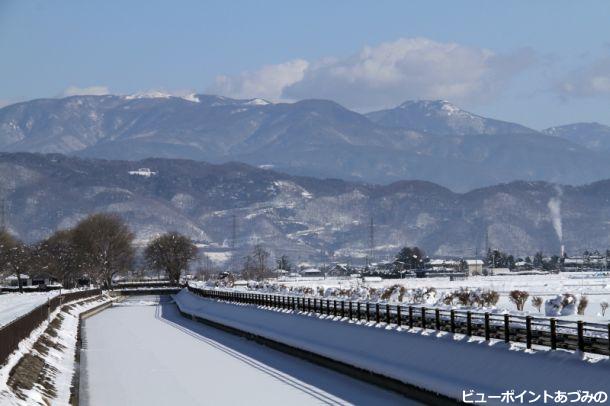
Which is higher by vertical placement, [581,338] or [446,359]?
[581,338]

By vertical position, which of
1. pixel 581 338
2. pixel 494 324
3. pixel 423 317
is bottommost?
pixel 581 338

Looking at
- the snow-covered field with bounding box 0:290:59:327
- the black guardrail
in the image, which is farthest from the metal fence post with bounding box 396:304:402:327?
the snow-covered field with bounding box 0:290:59:327

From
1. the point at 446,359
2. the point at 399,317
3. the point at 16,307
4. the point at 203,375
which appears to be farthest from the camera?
the point at 16,307

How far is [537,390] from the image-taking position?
30984mm

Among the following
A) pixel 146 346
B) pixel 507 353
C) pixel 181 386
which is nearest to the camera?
pixel 507 353

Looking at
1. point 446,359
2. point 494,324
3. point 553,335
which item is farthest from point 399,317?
point 553,335

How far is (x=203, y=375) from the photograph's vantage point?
5472cm

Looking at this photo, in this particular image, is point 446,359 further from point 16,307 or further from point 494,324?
point 16,307

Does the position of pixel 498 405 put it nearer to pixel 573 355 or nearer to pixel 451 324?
pixel 573 355

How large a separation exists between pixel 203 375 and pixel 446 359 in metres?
18.0

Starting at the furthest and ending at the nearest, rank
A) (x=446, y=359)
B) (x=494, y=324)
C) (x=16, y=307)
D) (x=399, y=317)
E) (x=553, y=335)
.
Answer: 1. (x=16, y=307)
2. (x=399, y=317)
3. (x=494, y=324)
4. (x=446, y=359)
5. (x=553, y=335)

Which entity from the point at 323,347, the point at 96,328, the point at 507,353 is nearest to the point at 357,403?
the point at 507,353

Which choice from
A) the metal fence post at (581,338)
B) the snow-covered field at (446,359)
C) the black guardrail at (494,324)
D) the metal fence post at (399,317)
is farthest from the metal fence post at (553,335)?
the metal fence post at (399,317)

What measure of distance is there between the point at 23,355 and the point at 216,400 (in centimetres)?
771
